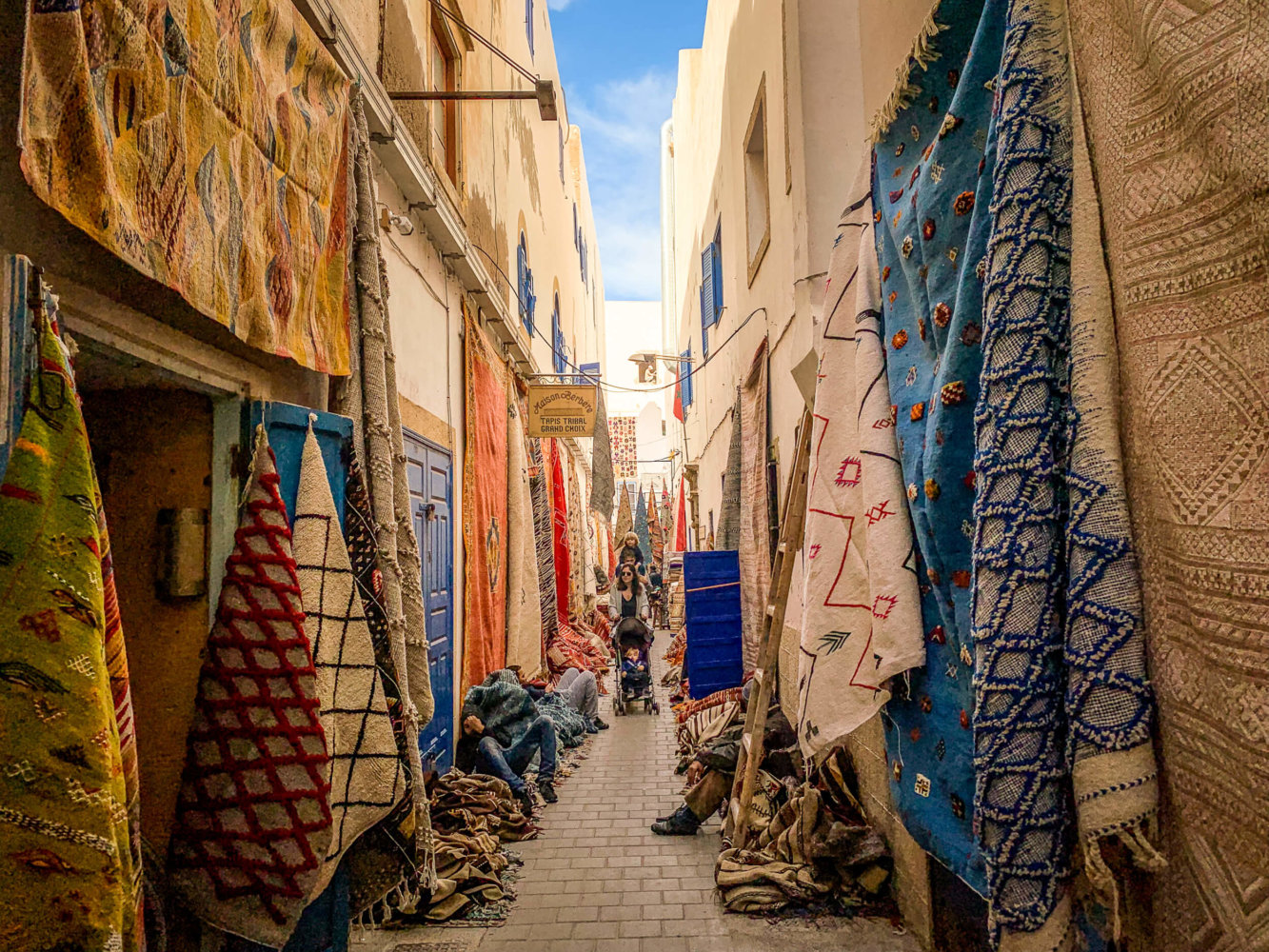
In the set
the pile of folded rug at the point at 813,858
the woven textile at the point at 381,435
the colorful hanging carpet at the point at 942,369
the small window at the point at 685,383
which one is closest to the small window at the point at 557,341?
the small window at the point at 685,383

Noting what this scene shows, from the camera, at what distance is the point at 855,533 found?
5.57ft

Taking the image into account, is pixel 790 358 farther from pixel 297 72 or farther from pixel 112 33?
pixel 112 33

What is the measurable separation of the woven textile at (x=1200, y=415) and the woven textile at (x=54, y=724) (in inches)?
64.1

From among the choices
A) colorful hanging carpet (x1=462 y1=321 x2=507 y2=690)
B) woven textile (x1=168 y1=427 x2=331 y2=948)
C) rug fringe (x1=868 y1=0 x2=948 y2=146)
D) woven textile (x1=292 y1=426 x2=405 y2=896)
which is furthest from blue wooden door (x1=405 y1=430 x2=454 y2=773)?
rug fringe (x1=868 y1=0 x2=948 y2=146)

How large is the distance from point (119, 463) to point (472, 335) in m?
4.47

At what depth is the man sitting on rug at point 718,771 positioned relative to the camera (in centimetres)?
465

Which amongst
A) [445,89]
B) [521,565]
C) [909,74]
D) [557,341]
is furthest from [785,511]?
[557,341]

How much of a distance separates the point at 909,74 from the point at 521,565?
6657 mm

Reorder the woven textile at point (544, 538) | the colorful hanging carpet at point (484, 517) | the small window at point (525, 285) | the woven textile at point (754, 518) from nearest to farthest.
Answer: the woven textile at point (754, 518) < the colorful hanging carpet at point (484, 517) < the woven textile at point (544, 538) < the small window at point (525, 285)

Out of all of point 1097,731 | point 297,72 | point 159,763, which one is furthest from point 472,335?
point 1097,731

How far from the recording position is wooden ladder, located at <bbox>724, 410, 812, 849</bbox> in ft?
12.4

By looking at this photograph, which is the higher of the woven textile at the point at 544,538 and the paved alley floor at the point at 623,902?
the woven textile at the point at 544,538

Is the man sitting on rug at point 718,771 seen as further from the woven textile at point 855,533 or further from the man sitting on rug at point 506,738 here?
the woven textile at point 855,533

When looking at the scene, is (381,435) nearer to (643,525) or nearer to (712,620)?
(712,620)
